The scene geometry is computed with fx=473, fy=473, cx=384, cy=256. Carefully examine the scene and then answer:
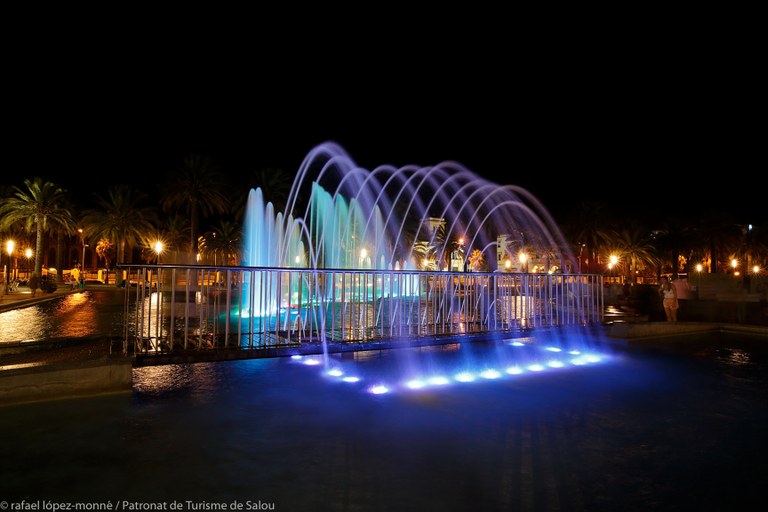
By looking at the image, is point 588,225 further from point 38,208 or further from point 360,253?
point 38,208

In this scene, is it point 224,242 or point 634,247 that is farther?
point 224,242

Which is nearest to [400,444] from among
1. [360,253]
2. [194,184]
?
[360,253]

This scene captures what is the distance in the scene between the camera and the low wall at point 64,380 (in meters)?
6.10

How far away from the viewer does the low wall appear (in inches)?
240

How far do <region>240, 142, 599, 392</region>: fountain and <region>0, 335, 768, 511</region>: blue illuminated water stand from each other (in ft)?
4.42

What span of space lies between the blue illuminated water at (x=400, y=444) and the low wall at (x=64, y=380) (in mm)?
238

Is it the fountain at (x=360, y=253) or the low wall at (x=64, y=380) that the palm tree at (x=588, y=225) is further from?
the low wall at (x=64, y=380)

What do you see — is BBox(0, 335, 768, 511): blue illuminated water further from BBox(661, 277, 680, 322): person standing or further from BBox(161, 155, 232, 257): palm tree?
BBox(161, 155, 232, 257): palm tree

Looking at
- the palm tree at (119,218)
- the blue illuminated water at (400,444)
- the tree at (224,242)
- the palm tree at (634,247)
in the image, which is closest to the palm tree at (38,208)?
the palm tree at (119,218)

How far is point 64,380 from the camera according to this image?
21.1ft

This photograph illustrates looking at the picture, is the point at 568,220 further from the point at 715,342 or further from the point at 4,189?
the point at 4,189

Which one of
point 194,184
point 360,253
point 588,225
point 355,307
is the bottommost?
point 355,307

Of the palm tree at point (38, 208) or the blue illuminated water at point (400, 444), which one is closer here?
the blue illuminated water at point (400, 444)

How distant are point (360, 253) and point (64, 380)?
17.8 m
